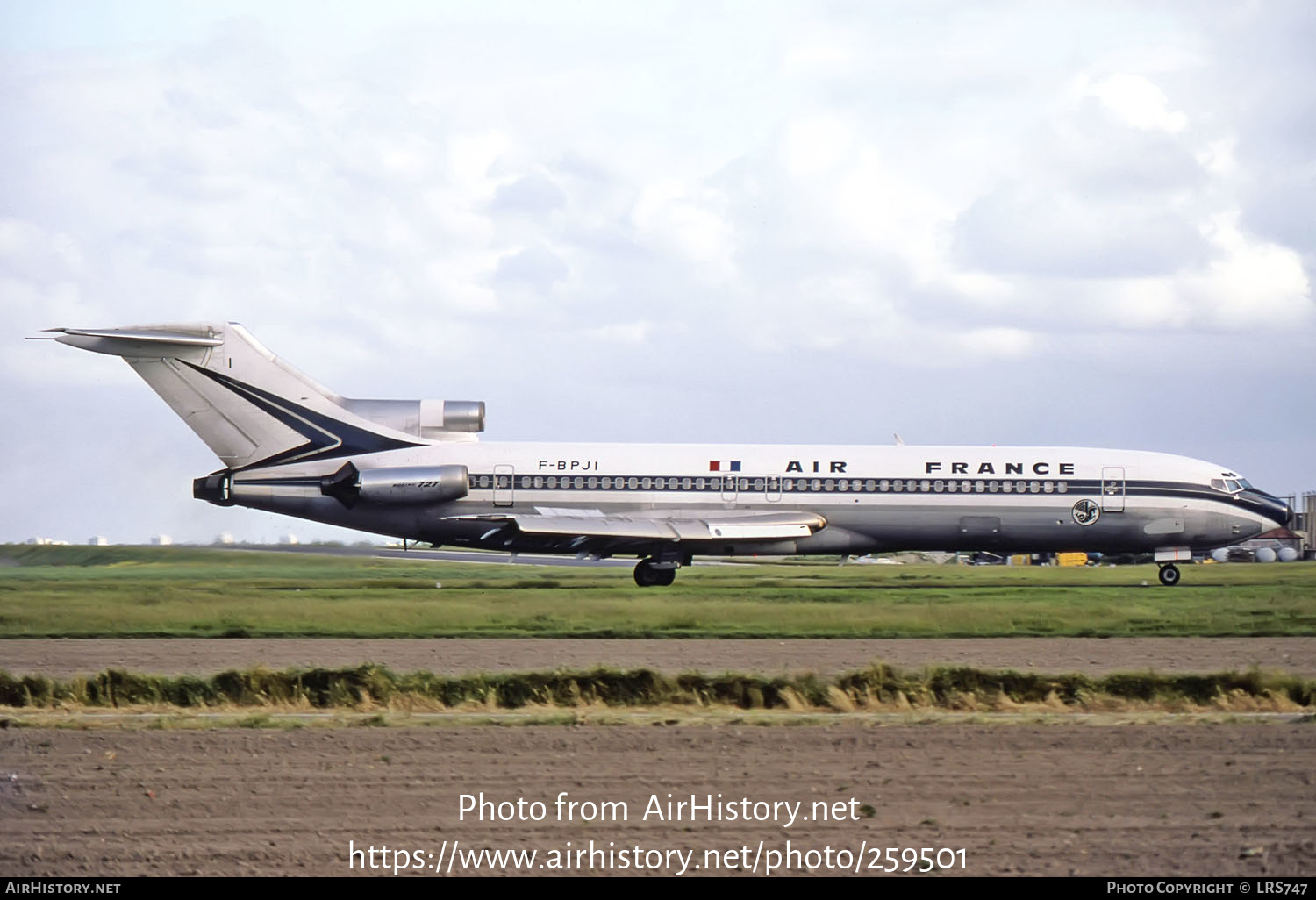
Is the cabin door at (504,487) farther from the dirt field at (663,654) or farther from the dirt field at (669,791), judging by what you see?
the dirt field at (669,791)

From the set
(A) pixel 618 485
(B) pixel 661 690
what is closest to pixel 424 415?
(A) pixel 618 485

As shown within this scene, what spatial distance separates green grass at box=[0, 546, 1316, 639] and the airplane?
50.0 inches

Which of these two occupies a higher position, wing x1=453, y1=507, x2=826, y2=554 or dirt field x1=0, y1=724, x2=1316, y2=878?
wing x1=453, y1=507, x2=826, y2=554

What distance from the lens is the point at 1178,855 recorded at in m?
8.92

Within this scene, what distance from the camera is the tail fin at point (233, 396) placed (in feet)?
115

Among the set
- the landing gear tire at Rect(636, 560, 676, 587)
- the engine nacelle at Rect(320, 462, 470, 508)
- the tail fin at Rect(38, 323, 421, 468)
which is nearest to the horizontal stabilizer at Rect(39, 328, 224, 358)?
the tail fin at Rect(38, 323, 421, 468)

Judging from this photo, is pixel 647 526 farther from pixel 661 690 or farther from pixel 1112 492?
pixel 661 690

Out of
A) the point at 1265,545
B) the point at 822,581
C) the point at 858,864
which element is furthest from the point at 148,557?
the point at 1265,545

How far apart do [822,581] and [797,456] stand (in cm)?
455

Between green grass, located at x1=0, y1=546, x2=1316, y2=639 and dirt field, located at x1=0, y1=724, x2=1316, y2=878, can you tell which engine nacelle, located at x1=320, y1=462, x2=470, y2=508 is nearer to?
green grass, located at x1=0, y1=546, x2=1316, y2=639

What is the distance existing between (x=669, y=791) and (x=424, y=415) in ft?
86.2

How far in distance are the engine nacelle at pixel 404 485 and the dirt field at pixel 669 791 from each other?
67.9 feet

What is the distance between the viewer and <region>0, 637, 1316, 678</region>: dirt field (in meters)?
18.9

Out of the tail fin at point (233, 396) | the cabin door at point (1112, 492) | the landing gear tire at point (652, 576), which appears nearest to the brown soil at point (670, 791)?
the landing gear tire at point (652, 576)
